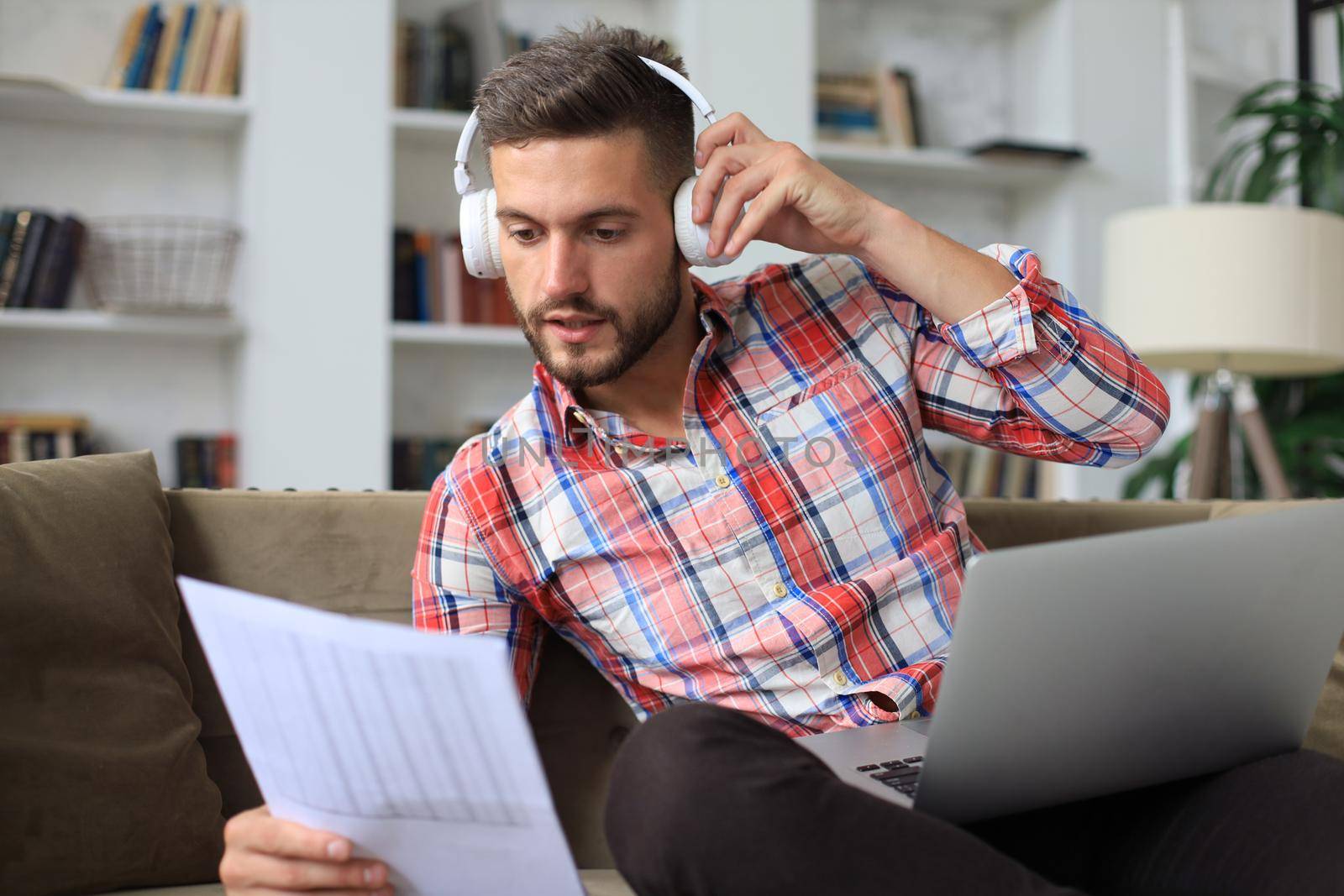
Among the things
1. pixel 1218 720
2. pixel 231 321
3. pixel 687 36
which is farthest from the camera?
pixel 687 36

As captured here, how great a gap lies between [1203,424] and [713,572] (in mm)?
1789

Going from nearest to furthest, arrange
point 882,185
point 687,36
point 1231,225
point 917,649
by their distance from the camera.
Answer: point 917,649 → point 1231,225 → point 687,36 → point 882,185

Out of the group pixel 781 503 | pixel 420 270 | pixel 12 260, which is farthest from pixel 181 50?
pixel 781 503

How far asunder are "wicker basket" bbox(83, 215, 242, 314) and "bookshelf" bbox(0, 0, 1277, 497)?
2.4 inches

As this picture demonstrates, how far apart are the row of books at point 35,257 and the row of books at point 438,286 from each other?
0.70 metres

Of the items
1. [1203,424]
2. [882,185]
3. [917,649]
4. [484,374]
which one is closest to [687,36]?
[882,185]

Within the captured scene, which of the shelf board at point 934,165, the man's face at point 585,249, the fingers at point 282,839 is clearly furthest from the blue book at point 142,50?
the fingers at point 282,839

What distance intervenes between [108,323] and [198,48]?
2.19ft

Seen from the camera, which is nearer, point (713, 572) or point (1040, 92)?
point (713, 572)

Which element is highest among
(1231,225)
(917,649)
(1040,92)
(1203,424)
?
(1040,92)

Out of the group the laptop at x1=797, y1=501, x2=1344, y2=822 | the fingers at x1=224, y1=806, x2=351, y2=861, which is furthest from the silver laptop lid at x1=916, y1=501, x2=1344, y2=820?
the fingers at x1=224, y1=806, x2=351, y2=861

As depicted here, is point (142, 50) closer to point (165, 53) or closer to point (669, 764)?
point (165, 53)

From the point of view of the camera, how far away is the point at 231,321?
2.76 meters

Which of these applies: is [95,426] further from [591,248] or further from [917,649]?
[917,649]
